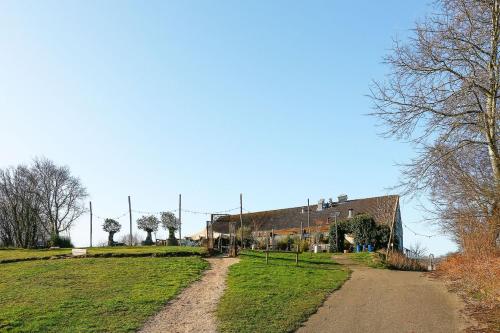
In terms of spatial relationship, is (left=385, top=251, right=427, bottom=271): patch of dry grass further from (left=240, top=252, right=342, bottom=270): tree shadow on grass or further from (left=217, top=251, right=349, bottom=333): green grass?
(left=217, top=251, right=349, bottom=333): green grass

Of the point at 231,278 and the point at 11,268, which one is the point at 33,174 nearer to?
the point at 11,268

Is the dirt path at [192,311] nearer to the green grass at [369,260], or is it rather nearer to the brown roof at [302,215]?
the green grass at [369,260]

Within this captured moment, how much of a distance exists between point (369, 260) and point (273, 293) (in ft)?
40.7

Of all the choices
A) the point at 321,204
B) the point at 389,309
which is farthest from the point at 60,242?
the point at 389,309

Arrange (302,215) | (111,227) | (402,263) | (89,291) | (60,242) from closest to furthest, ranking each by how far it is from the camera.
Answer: (89,291) → (402,263) → (60,242) → (111,227) → (302,215)

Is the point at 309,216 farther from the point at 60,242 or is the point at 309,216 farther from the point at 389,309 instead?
the point at 389,309

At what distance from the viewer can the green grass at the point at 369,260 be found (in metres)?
25.5

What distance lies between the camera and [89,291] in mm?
17344

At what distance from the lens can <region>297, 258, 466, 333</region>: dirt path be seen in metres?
12.3

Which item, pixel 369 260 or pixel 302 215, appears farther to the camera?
pixel 302 215

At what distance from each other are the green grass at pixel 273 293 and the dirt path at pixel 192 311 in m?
0.33

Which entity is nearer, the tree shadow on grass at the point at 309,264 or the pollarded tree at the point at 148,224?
the tree shadow on grass at the point at 309,264

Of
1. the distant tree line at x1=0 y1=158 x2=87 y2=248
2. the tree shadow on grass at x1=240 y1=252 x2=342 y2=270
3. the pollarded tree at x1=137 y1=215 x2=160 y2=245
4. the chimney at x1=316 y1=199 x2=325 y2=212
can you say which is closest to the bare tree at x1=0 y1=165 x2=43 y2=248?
the distant tree line at x1=0 y1=158 x2=87 y2=248

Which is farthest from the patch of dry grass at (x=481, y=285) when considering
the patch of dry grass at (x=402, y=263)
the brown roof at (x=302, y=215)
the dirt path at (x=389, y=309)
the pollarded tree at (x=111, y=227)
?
the pollarded tree at (x=111, y=227)
